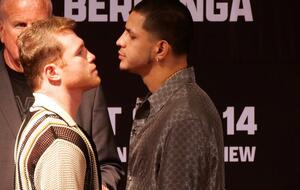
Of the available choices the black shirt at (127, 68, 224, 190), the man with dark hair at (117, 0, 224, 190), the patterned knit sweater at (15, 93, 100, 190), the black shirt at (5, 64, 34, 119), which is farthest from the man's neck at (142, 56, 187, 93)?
the black shirt at (5, 64, 34, 119)

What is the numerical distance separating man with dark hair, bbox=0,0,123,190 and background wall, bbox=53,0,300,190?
40.9 inches

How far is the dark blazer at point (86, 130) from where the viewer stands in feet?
9.58

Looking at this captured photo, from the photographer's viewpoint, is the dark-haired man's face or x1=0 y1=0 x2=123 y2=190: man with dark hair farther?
x1=0 y1=0 x2=123 y2=190: man with dark hair

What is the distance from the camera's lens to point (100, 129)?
121 inches

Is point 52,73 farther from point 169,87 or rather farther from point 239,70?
point 239,70

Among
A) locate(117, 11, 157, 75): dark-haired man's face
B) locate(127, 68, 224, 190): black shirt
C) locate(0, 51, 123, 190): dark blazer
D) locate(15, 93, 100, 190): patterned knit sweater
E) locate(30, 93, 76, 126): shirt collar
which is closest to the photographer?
locate(15, 93, 100, 190): patterned knit sweater

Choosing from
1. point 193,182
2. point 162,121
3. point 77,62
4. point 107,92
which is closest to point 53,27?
point 77,62

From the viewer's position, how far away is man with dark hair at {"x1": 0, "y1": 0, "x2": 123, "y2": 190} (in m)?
2.98

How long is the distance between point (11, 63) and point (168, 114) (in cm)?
96

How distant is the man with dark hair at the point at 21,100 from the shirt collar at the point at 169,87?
0.53 m

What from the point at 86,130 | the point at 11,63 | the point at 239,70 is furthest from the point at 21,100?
the point at 239,70

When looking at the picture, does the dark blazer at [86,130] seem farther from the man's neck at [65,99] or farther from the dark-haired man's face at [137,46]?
the man's neck at [65,99]

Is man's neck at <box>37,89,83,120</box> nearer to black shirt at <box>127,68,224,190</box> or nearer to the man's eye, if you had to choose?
black shirt at <box>127,68,224,190</box>

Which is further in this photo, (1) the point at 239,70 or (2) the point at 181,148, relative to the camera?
(1) the point at 239,70
